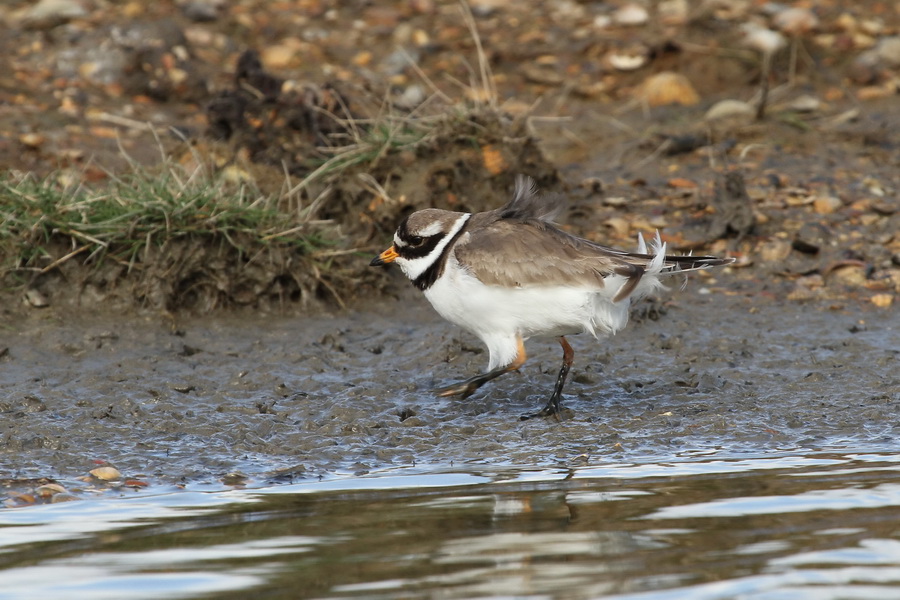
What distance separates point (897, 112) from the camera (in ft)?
34.9

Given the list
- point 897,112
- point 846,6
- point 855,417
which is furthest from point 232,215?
point 846,6

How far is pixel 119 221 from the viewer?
7555 millimetres

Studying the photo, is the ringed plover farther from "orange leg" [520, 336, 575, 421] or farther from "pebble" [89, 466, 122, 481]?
"pebble" [89, 466, 122, 481]

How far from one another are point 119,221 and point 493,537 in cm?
426

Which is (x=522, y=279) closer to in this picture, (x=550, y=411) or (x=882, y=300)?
(x=550, y=411)

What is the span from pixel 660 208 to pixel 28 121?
5.36 meters

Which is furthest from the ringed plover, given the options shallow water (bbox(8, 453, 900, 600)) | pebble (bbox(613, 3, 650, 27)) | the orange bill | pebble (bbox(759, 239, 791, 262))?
pebble (bbox(613, 3, 650, 27))

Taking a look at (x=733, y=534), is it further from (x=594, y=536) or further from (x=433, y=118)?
(x=433, y=118)

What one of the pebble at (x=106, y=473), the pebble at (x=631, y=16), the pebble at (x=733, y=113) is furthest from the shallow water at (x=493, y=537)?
the pebble at (x=631, y=16)

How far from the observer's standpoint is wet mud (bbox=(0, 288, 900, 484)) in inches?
228

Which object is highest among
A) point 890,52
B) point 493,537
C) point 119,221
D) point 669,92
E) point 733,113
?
point 890,52

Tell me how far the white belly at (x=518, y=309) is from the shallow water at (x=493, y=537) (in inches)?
43.3

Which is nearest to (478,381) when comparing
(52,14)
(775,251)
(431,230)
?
(431,230)

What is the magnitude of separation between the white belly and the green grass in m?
1.74
